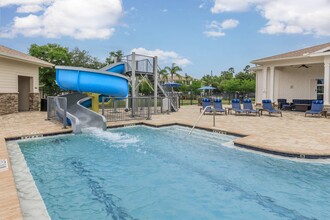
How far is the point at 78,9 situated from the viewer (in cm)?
1698

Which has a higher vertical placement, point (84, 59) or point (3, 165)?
point (84, 59)

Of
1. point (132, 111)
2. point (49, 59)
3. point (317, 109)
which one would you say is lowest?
point (132, 111)

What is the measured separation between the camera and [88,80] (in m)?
10.8

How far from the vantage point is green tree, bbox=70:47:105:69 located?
3819cm

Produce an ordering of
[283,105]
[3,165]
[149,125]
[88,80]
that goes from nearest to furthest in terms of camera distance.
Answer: [3,165]
[88,80]
[149,125]
[283,105]

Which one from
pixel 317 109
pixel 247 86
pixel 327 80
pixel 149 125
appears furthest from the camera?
pixel 247 86

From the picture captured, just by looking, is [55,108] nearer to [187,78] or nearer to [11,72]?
[11,72]

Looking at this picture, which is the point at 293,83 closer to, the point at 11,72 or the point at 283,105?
the point at 283,105

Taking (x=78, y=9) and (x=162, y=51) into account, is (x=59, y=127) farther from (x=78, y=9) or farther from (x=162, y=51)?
(x=162, y=51)

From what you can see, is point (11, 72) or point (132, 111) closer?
point (132, 111)

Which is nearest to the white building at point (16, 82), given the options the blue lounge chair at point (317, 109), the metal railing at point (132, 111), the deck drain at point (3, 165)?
the metal railing at point (132, 111)

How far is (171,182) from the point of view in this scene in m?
5.12

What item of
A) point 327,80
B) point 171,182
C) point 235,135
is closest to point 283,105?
point 327,80

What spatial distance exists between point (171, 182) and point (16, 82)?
1417cm
